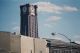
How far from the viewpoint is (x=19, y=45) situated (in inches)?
1232

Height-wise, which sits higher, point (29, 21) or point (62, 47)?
point (29, 21)

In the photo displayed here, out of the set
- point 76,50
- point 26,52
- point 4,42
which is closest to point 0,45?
point 4,42

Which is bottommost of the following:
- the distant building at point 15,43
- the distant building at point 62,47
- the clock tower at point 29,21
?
the distant building at point 62,47

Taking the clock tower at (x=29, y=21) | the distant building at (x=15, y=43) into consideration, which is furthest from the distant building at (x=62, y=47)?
the clock tower at (x=29, y=21)

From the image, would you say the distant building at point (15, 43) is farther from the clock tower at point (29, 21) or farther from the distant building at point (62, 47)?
the clock tower at point (29, 21)

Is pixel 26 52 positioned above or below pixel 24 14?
below

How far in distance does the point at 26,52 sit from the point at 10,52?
2986 mm

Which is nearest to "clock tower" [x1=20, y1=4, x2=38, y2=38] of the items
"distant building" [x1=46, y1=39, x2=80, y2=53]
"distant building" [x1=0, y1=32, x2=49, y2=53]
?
"distant building" [x1=46, y1=39, x2=80, y2=53]

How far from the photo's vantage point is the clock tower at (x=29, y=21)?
70000mm

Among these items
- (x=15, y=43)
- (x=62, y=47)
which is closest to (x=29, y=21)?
(x=62, y=47)

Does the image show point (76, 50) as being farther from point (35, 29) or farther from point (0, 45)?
point (35, 29)

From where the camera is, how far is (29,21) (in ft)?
245

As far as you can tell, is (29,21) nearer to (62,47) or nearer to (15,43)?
(62,47)

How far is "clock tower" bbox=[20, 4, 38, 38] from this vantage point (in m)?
70.0
